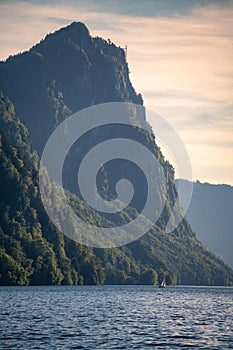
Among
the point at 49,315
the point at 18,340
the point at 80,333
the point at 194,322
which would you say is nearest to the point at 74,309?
the point at 49,315

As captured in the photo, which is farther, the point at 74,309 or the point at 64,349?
the point at 74,309

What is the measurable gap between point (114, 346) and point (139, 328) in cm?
2460

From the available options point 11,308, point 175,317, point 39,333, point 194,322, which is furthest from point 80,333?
point 11,308

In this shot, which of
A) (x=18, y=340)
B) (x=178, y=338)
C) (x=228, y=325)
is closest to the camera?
(x=18, y=340)

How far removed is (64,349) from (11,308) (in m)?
68.3

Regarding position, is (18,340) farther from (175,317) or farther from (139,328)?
(175,317)

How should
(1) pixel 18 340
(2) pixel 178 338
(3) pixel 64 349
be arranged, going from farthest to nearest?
1. (2) pixel 178 338
2. (1) pixel 18 340
3. (3) pixel 64 349

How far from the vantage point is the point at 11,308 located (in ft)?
512

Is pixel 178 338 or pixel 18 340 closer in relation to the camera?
pixel 18 340

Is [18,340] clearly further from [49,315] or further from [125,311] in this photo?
[125,311]

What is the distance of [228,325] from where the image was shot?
127125 mm

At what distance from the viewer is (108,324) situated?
12381cm

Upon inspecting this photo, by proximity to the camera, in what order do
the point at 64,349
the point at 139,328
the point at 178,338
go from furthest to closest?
the point at 139,328
the point at 178,338
the point at 64,349

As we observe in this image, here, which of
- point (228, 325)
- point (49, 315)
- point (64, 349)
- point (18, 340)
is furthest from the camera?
point (49, 315)
